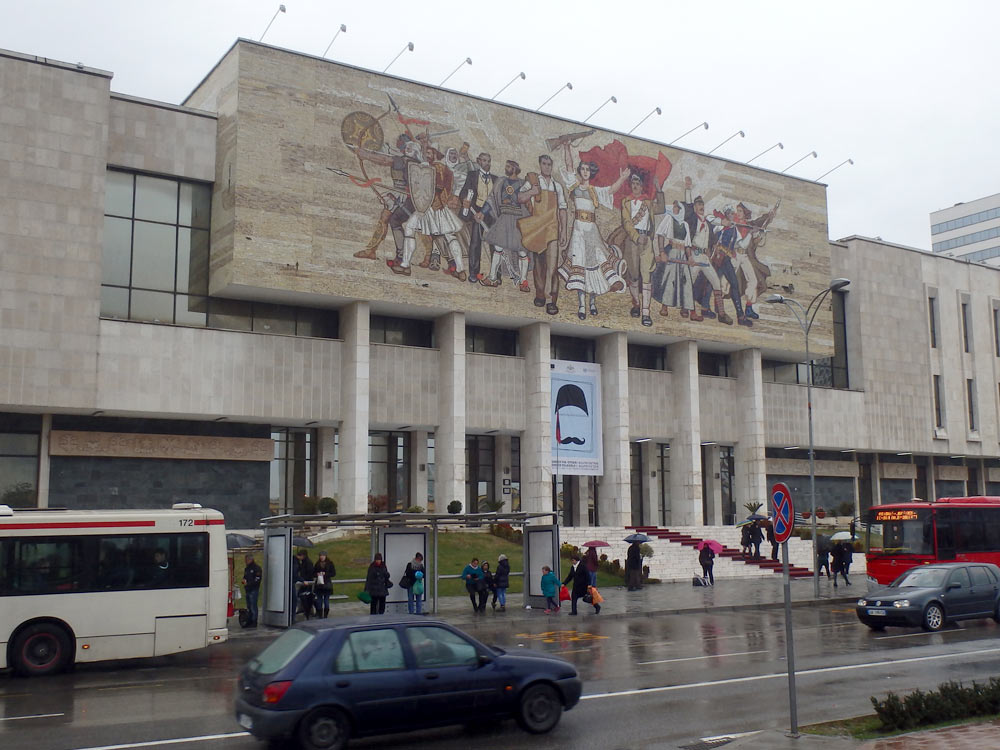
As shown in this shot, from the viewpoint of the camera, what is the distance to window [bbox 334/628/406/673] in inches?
426

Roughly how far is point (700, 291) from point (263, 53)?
84.5 feet

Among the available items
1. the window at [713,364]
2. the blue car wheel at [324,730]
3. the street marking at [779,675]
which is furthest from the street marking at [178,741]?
the window at [713,364]

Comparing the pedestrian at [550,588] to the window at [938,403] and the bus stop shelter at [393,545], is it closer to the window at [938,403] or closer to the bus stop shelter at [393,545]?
the bus stop shelter at [393,545]

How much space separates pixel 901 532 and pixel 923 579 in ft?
28.0

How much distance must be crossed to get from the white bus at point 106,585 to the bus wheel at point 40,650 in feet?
0.06

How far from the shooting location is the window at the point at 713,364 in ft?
186

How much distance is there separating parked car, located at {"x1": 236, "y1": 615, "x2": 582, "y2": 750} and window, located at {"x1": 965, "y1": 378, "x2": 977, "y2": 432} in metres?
62.2

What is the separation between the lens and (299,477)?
145ft

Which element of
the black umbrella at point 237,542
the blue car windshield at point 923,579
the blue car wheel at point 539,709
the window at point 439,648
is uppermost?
the black umbrella at point 237,542

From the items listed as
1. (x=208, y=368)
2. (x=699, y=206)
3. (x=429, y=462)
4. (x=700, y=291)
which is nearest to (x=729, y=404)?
(x=700, y=291)

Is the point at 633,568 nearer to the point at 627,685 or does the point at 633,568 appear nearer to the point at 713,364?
the point at 627,685

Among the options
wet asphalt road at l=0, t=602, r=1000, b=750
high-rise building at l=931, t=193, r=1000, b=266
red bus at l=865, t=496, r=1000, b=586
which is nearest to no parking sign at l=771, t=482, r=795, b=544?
wet asphalt road at l=0, t=602, r=1000, b=750

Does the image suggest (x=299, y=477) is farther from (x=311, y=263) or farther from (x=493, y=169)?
(x=493, y=169)

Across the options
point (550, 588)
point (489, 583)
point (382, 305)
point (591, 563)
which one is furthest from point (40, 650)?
point (382, 305)
